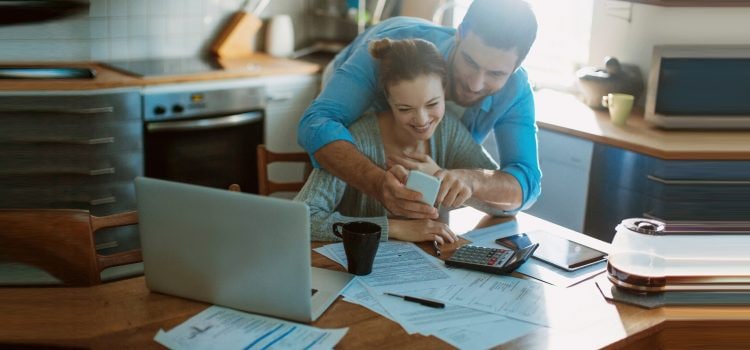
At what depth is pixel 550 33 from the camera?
409cm

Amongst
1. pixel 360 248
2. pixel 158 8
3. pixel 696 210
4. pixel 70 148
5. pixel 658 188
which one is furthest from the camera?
pixel 158 8

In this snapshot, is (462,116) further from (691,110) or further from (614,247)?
(691,110)

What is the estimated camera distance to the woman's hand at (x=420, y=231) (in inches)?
75.0

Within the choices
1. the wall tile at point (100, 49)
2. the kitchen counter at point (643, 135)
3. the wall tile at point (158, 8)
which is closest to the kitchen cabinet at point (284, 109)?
the wall tile at point (158, 8)

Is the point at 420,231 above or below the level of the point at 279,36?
below

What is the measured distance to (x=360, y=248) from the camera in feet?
5.41

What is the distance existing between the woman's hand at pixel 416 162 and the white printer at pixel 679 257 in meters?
0.54

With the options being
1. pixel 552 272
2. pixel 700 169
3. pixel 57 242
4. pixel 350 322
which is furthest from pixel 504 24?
pixel 700 169

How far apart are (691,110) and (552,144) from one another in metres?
0.58

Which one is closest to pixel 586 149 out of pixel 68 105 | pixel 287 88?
pixel 287 88

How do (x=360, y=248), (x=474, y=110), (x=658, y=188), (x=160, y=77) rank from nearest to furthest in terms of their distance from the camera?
(x=360, y=248), (x=474, y=110), (x=658, y=188), (x=160, y=77)

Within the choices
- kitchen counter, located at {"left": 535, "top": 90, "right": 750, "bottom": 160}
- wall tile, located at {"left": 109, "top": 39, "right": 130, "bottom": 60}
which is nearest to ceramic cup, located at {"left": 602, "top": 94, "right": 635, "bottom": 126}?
kitchen counter, located at {"left": 535, "top": 90, "right": 750, "bottom": 160}

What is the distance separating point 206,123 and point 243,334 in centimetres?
232

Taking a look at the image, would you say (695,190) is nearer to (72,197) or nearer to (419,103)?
(419,103)
